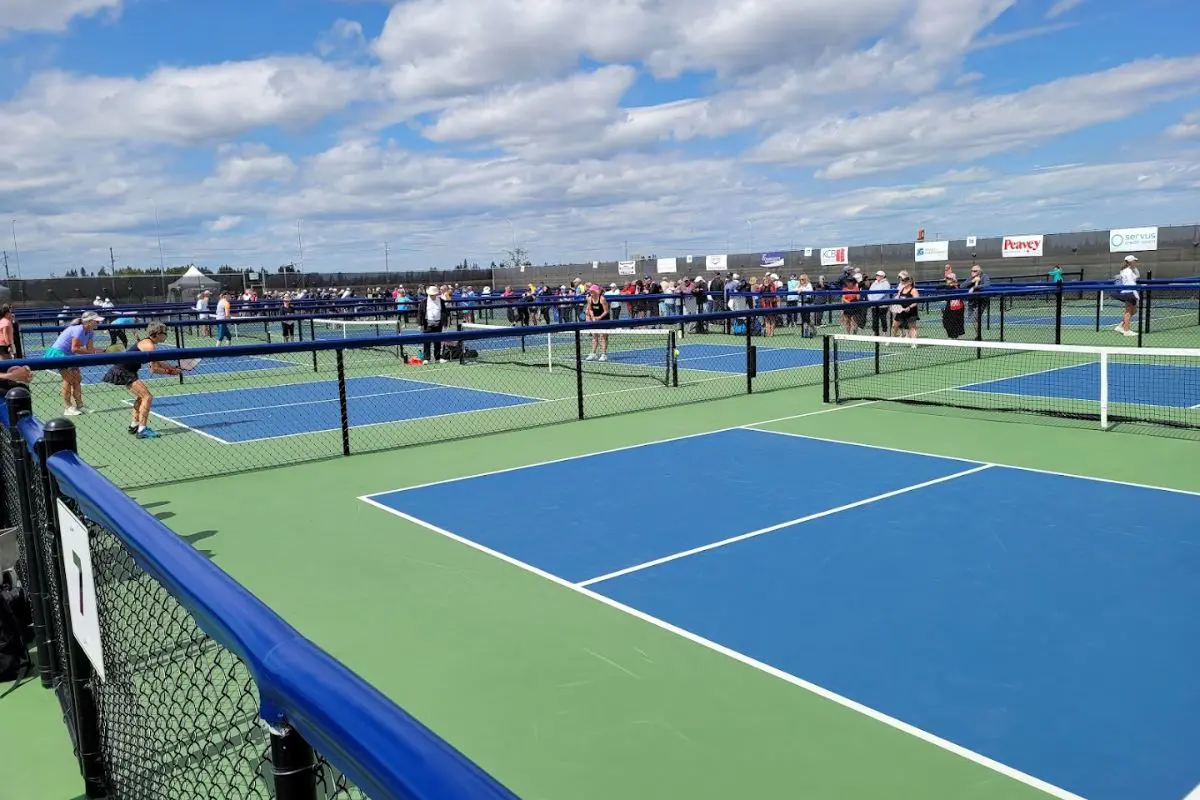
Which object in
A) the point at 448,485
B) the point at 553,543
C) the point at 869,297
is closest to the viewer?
the point at 553,543

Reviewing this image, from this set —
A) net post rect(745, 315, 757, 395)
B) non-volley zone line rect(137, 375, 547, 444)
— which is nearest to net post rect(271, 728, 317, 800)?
non-volley zone line rect(137, 375, 547, 444)

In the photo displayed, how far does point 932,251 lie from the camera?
51500 mm

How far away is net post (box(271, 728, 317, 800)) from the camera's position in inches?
59.8

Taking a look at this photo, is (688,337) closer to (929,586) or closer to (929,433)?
(929,433)

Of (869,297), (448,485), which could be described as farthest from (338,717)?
(869,297)

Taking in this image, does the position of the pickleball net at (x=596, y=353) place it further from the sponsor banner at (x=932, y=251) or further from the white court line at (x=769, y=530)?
the sponsor banner at (x=932, y=251)

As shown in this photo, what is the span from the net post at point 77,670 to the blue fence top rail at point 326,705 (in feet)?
5.54

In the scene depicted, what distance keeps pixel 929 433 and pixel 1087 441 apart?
1.82 meters

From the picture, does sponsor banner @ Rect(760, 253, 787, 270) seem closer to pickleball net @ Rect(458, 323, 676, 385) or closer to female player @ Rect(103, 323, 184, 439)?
pickleball net @ Rect(458, 323, 676, 385)

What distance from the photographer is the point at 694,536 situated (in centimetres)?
793

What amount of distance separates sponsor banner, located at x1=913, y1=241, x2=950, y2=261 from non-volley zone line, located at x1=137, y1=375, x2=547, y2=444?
38972 mm

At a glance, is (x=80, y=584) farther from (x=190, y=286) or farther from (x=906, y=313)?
(x=190, y=286)

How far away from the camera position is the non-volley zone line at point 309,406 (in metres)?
14.7

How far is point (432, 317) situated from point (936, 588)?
18.1 meters
